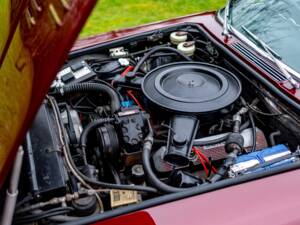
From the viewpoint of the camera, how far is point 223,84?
2.24 metres

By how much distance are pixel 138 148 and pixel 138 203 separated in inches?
13.5

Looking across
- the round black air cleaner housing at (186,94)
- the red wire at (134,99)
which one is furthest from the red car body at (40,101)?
the red wire at (134,99)

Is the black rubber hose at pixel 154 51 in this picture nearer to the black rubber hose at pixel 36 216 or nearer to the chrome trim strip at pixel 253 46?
the chrome trim strip at pixel 253 46

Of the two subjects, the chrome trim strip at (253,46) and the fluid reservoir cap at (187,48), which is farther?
the fluid reservoir cap at (187,48)

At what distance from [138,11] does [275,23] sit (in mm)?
3208

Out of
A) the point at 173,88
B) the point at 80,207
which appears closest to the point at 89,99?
the point at 173,88

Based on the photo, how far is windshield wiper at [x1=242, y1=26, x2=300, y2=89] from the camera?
6.98 ft

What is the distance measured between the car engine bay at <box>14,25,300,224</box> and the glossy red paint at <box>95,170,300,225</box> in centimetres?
8

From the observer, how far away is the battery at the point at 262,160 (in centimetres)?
183

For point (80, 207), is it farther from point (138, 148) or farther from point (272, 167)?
point (272, 167)

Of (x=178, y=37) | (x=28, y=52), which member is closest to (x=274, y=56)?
(x=178, y=37)

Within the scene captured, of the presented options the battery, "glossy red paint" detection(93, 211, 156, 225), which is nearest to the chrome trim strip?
the battery

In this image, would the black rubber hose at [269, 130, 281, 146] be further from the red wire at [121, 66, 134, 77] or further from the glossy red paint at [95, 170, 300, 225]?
the red wire at [121, 66, 134, 77]

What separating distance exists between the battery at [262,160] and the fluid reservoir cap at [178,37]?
38.8 inches
